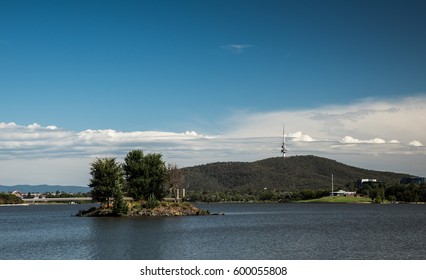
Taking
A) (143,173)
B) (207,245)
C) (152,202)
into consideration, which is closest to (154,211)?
(152,202)

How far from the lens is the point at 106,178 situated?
4122 inches

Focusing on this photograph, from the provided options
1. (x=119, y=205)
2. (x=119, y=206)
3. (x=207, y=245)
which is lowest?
(x=207, y=245)

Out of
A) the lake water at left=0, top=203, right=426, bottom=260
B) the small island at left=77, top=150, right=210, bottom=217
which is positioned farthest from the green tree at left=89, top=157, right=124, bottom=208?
the lake water at left=0, top=203, right=426, bottom=260

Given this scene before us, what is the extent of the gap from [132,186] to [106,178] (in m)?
6.97

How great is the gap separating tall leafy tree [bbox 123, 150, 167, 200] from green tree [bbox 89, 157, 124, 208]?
3.62m

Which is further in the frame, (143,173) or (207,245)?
(143,173)

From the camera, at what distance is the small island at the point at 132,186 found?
346ft

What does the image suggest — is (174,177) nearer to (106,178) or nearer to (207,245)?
(106,178)

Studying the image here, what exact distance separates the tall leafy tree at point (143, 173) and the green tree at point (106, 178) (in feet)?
11.9

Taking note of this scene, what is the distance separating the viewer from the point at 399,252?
52.6m

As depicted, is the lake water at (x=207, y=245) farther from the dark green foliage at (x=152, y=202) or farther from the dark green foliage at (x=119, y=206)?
the dark green foliage at (x=152, y=202)

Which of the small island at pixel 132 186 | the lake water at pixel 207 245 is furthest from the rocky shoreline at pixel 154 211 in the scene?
the lake water at pixel 207 245
